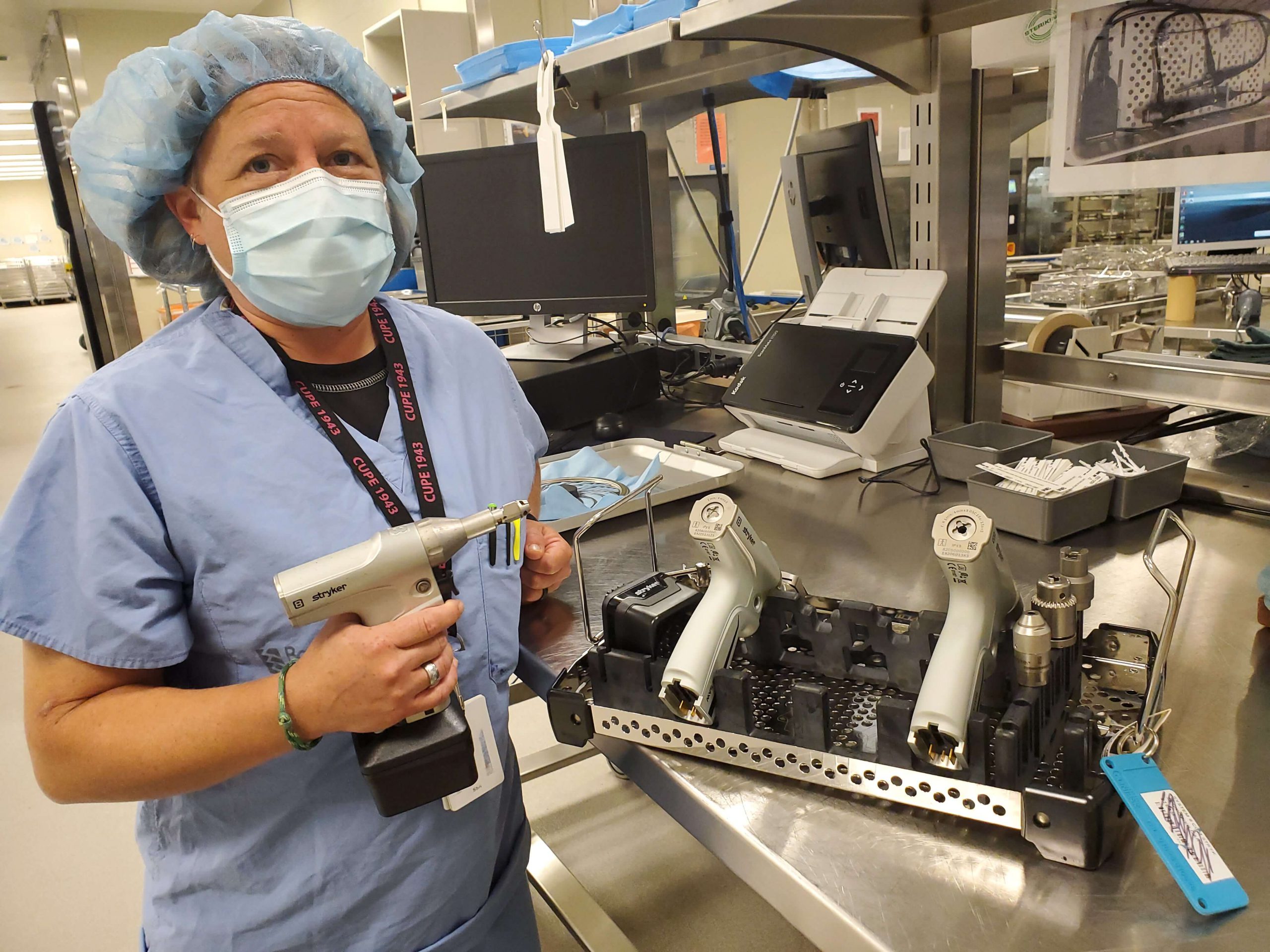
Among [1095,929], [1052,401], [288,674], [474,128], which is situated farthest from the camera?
[474,128]

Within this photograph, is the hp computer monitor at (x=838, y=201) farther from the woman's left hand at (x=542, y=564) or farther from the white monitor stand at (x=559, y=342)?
the woman's left hand at (x=542, y=564)

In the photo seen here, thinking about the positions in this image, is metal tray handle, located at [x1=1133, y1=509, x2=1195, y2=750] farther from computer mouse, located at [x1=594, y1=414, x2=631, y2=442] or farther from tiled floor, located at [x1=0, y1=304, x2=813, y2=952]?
tiled floor, located at [x1=0, y1=304, x2=813, y2=952]

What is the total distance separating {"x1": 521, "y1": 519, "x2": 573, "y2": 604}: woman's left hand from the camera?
1021mm

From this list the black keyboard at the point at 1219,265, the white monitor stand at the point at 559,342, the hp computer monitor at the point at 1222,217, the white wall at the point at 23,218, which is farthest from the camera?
the white wall at the point at 23,218

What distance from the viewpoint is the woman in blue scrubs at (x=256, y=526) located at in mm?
725

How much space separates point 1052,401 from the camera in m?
1.63

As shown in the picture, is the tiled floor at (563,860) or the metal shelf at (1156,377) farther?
the tiled floor at (563,860)

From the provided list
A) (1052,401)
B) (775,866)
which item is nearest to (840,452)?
(1052,401)

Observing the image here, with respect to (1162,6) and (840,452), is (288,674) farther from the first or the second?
(1162,6)

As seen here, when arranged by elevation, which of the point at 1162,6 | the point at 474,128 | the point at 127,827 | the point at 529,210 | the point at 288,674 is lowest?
the point at 127,827

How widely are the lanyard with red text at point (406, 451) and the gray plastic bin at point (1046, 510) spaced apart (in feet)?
2.17

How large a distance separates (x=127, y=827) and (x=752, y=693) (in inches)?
77.0

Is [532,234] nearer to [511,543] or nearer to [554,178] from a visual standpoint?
[554,178]

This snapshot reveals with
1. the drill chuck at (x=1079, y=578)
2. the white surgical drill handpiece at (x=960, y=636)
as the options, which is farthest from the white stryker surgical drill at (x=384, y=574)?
the drill chuck at (x=1079, y=578)
